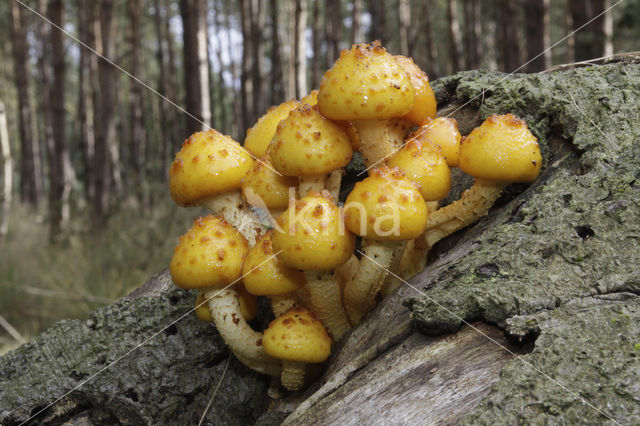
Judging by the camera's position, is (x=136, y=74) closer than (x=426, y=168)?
No

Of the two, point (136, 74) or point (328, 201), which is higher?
point (328, 201)

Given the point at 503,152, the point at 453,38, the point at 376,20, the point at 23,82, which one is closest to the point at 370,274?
the point at 503,152

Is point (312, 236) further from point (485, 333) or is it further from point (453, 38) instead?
point (453, 38)

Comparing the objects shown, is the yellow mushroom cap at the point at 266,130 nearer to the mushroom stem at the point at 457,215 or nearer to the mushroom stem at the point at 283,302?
the mushroom stem at the point at 283,302

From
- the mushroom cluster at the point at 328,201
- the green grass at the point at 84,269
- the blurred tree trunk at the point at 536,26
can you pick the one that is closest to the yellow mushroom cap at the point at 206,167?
the mushroom cluster at the point at 328,201

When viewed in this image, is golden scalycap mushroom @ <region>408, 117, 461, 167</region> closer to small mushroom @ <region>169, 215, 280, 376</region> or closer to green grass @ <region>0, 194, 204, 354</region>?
small mushroom @ <region>169, 215, 280, 376</region>

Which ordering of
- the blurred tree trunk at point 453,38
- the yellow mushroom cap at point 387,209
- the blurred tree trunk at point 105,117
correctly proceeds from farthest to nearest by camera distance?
the blurred tree trunk at point 453,38 → the blurred tree trunk at point 105,117 → the yellow mushroom cap at point 387,209

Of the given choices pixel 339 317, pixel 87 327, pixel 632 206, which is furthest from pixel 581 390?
pixel 87 327
